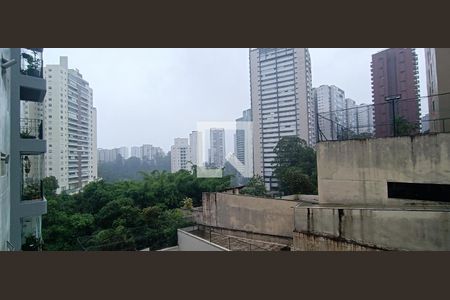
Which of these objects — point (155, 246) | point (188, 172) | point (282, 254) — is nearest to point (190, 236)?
point (155, 246)

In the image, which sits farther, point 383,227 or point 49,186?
point 49,186

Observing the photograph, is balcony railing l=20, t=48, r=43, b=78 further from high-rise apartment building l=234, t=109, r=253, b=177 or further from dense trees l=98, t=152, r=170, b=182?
dense trees l=98, t=152, r=170, b=182

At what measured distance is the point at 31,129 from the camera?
→ 6.76 meters

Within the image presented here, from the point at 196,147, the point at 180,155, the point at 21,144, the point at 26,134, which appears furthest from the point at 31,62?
the point at 180,155

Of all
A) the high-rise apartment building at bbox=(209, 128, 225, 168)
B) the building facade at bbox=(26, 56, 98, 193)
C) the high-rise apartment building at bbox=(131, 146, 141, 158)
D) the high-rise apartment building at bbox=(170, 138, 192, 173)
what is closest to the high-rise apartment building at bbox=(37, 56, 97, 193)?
the building facade at bbox=(26, 56, 98, 193)

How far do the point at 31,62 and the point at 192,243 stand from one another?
7107 millimetres

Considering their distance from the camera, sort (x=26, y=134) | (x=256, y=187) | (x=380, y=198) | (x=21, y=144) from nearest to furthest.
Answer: (x=380, y=198), (x=21, y=144), (x=26, y=134), (x=256, y=187)

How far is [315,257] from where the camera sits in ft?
7.32

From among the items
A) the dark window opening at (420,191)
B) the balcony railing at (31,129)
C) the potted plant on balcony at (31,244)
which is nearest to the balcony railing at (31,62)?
the balcony railing at (31,129)

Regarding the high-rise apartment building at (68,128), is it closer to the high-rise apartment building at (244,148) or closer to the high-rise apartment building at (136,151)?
the high-rise apartment building at (136,151)

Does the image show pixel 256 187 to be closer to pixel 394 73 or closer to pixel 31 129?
pixel 31 129

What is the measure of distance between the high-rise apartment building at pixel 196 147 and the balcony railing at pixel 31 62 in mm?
11866

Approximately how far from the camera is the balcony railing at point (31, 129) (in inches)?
260

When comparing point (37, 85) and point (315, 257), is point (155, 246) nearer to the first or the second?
point (37, 85)
